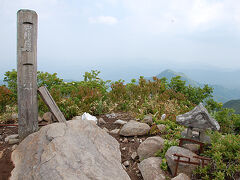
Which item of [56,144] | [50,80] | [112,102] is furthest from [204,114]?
[50,80]

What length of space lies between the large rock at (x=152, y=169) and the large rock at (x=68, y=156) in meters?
0.58

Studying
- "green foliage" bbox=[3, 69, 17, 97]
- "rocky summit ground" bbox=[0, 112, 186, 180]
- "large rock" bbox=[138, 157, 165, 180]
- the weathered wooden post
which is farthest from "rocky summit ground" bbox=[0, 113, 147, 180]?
"green foliage" bbox=[3, 69, 17, 97]

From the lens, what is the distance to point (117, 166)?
3516mm

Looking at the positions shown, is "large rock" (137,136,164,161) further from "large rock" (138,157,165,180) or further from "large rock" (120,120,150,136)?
"large rock" (120,120,150,136)

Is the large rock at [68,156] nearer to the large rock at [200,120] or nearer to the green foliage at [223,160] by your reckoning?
the green foliage at [223,160]

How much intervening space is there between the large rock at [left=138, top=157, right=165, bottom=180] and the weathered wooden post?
9.08 feet

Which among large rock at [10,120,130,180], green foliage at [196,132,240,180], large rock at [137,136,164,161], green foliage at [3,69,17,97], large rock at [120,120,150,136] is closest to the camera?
large rock at [10,120,130,180]

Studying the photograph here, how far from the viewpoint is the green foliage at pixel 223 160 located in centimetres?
325

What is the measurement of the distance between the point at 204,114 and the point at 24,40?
4.16 m

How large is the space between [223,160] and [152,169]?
1.36 metres

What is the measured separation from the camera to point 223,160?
140 inches

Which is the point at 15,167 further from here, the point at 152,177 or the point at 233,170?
the point at 233,170

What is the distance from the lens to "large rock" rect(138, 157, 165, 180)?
12.0ft

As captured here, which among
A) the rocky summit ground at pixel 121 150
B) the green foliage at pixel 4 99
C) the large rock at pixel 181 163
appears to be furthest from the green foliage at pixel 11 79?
the large rock at pixel 181 163
